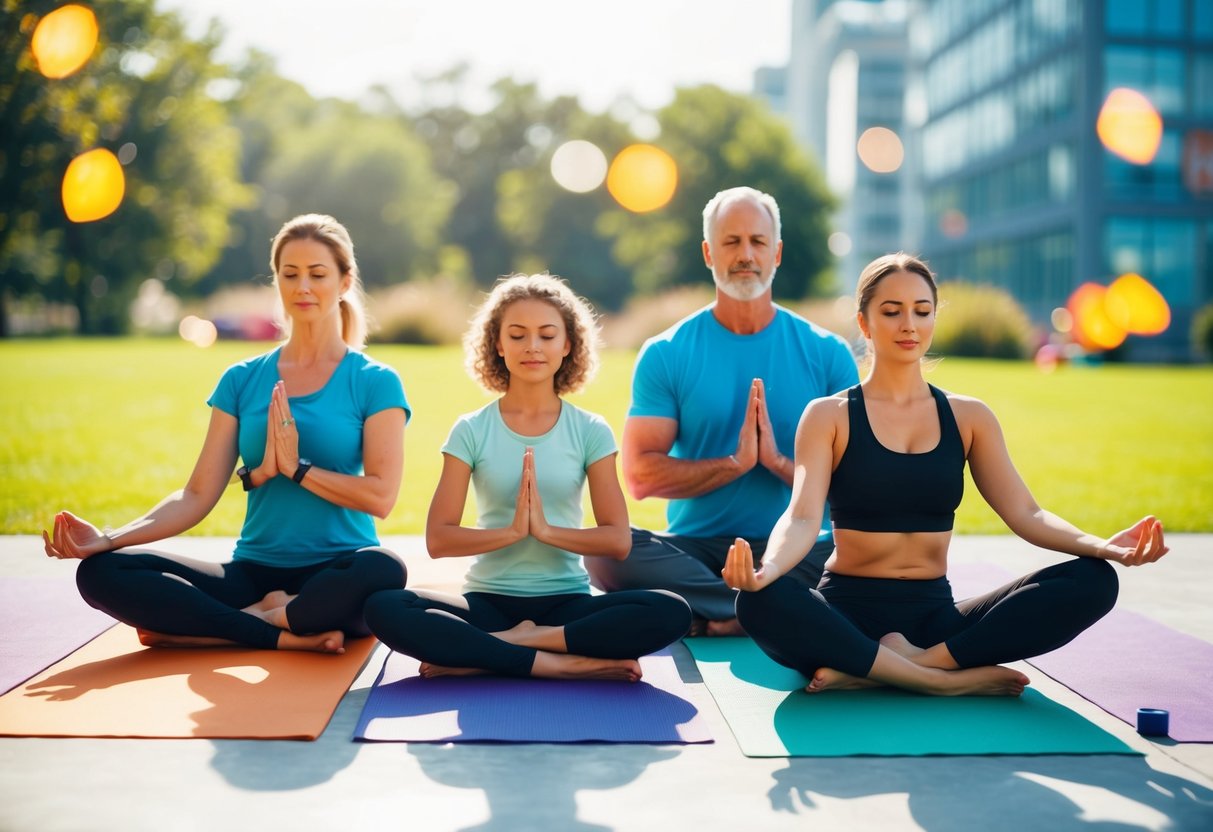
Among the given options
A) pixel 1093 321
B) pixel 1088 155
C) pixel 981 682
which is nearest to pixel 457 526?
pixel 981 682

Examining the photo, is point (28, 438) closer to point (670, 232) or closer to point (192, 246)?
point (192, 246)

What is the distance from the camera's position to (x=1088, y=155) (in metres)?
38.0

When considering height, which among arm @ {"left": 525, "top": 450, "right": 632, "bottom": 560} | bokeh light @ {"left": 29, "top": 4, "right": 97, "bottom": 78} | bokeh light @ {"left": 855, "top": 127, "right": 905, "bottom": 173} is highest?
bokeh light @ {"left": 855, "top": 127, "right": 905, "bottom": 173}

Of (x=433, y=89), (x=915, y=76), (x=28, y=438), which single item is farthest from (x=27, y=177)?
(x=433, y=89)

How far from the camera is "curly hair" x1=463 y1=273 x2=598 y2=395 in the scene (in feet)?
13.4

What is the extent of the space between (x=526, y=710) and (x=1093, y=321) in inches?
1386

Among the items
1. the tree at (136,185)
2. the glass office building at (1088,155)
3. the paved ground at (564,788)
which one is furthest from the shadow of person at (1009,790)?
the glass office building at (1088,155)

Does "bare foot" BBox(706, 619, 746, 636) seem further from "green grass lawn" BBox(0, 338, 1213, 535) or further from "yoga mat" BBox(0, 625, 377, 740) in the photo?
"green grass lawn" BBox(0, 338, 1213, 535)

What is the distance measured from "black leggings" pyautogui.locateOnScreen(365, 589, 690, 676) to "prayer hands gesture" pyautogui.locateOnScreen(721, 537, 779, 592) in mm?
449

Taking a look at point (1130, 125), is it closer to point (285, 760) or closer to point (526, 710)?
point (526, 710)

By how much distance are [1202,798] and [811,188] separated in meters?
43.7

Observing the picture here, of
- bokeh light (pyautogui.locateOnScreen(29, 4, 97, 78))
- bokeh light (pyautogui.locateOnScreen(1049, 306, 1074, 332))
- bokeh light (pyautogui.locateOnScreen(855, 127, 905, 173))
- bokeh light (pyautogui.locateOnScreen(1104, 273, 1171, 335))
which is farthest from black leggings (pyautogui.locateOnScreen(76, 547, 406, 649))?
bokeh light (pyautogui.locateOnScreen(855, 127, 905, 173))

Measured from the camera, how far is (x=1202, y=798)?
9.30 feet

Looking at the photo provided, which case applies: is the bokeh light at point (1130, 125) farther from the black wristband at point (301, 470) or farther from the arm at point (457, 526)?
the black wristband at point (301, 470)
